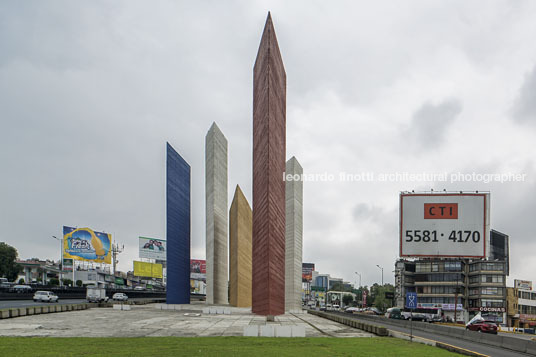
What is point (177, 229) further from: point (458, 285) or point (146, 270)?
point (146, 270)

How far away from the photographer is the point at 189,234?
72.3 metres

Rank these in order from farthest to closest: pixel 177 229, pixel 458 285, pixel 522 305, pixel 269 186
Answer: pixel 522 305
pixel 458 285
pixel 177 229
pixel 269 186

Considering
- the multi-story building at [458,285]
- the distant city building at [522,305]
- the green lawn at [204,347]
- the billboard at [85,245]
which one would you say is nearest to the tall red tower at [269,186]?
the green lawn at [204,347]

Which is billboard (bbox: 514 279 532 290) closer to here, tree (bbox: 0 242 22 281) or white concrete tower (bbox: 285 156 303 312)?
white concrete tower (bbox: 285 156 303 312)

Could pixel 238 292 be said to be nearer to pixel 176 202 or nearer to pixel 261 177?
pixel 176 202

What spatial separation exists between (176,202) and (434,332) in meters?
40.8

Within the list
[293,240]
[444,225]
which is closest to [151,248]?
[293,240]

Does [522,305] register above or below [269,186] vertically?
below

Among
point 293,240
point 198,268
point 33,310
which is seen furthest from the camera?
point 198,268

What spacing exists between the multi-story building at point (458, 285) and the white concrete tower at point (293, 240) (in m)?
23.1

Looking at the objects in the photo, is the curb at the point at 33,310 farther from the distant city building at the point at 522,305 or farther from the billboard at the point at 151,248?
the billboard at the point at 151,248

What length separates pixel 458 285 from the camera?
86312mm

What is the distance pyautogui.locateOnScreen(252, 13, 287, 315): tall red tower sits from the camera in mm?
46031

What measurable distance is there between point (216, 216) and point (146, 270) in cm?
5835
